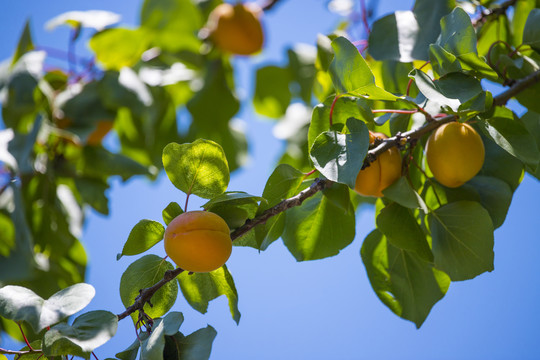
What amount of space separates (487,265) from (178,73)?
4.07ft

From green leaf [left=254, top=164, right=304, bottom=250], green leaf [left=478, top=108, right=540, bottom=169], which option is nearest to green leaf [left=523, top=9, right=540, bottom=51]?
green leaf [left=478, top=108, right=540, bottom=169]

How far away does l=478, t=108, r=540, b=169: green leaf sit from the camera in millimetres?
660

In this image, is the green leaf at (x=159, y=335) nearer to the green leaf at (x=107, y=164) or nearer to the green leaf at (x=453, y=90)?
the green leaf at (x=453, y=90)

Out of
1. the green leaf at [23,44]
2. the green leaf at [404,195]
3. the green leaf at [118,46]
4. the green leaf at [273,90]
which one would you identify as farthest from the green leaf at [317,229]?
the green leaf at [273,90]

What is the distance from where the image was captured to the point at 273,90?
1.92 meters

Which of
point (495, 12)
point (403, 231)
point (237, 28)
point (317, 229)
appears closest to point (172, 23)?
point (237, 28)

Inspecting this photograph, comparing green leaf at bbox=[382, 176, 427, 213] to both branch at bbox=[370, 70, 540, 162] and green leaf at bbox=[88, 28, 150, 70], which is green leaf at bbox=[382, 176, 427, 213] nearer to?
branch at bbox=[370, 70, 540, 162]

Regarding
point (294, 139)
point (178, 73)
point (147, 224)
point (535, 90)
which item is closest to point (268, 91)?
point (178, 73)

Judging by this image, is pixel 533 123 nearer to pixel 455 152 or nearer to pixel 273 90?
pixel 455 152

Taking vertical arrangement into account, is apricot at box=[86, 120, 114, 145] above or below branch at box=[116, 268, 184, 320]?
below

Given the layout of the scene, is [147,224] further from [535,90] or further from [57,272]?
[57,272]

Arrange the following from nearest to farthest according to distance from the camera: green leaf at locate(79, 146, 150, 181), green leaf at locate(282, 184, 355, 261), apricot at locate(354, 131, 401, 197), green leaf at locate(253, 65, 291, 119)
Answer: apricot at locate(354, 131, 401, 197), green leaf at locate(282, 184, 355, 261), green leaf at locate(79, 146, 150, 181), green leaf at locate(253, 65, 291, 119)

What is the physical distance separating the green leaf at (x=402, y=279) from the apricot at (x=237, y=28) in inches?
41.5

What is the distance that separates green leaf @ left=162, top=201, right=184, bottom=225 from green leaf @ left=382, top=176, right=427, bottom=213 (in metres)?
0.24
